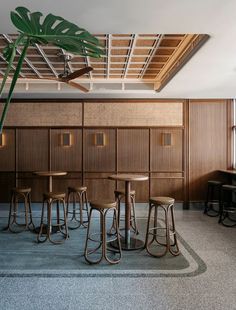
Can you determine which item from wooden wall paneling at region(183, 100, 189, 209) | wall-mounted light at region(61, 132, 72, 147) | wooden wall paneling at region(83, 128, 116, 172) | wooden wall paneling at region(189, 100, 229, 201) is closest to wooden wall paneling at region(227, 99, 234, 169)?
wooden wall paneling at region(189, 100, 229, 201)

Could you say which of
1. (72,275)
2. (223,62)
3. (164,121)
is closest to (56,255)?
(72,275)

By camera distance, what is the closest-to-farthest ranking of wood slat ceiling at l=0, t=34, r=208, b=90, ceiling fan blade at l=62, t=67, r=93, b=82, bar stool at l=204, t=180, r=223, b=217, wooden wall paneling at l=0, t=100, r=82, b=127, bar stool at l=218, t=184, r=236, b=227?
ceiling fan blade at l=62, t=67, r=93, b=82
wood slat ceiling at l=0, t=34, r=208, b=90
bar stool at l=218, t=184, r=236, b=227
bar stool at l=204, t=180, r=223, b=217
wooden wall paneling at l=0, t=100, r=82, b=127

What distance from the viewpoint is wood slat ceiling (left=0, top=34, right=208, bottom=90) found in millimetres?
3689

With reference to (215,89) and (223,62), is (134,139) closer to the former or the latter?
(215,89)

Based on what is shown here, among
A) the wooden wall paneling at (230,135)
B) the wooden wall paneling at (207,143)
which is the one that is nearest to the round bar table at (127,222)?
the wooden wall paneling at (207,143)

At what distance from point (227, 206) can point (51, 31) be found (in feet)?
18.2

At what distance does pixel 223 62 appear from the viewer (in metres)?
3.65

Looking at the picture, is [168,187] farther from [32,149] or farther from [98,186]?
[32,149]

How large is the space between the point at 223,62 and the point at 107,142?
316 centimetres

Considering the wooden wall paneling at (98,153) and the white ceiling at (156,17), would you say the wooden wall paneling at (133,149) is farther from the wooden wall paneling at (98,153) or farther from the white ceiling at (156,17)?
the white ceiling at (156,17)

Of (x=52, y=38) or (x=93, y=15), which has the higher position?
(x=93, y=15)

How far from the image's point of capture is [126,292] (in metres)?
2.63

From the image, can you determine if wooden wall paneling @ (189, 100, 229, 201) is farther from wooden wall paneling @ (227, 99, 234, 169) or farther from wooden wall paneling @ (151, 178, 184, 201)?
wooden wall paneling @ (151, 178, 184, 201)

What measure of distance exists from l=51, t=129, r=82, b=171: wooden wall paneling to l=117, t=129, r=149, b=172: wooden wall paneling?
0.91 meters
